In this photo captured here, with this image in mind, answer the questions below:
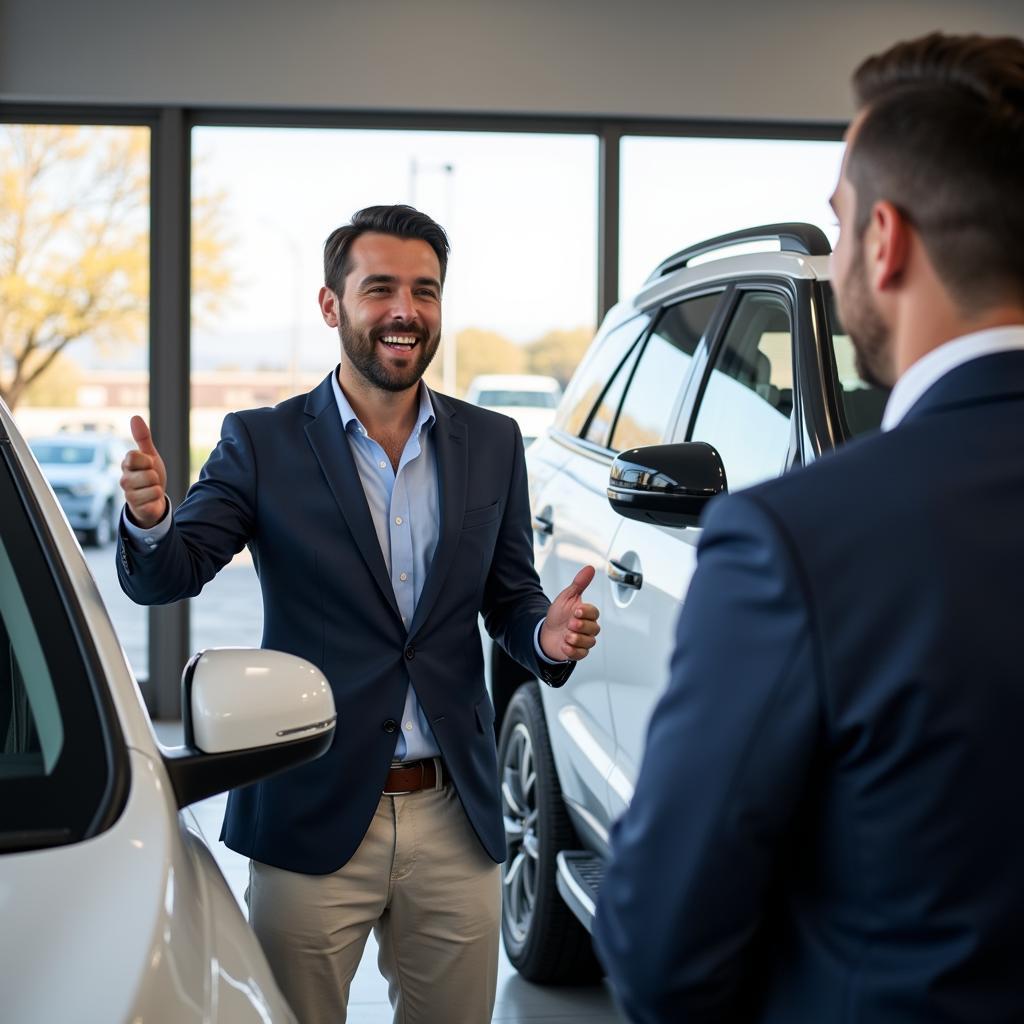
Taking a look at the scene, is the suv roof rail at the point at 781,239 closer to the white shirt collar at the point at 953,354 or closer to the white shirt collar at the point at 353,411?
the white shirt collar at the point at 353,411

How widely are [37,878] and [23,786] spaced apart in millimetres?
147

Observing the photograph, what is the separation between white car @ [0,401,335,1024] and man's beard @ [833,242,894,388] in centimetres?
73

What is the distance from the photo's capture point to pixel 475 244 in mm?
6523

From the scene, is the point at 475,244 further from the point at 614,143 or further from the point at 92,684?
the point at 92,684

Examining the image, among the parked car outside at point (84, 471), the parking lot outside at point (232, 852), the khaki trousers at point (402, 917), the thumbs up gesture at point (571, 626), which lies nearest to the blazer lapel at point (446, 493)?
the thumbs up gesture at point (571, 626)

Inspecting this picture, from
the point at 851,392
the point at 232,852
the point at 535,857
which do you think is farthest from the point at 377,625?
the point at 232,852

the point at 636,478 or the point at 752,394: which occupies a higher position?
the point at 752,394

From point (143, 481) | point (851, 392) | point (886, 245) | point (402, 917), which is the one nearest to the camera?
point (886, 245)

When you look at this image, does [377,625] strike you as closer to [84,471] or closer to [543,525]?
[543,525]

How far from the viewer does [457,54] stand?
6.15 metres

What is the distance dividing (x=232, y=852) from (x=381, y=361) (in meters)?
2.44

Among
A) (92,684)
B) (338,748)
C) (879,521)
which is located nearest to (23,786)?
(92,684)

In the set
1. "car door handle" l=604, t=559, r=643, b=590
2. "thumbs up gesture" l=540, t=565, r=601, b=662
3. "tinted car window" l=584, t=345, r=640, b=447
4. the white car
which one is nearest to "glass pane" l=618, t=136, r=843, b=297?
"tinted car window" l=584, t=345, r=640, b=447

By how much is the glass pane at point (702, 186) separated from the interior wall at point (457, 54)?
0.20m
